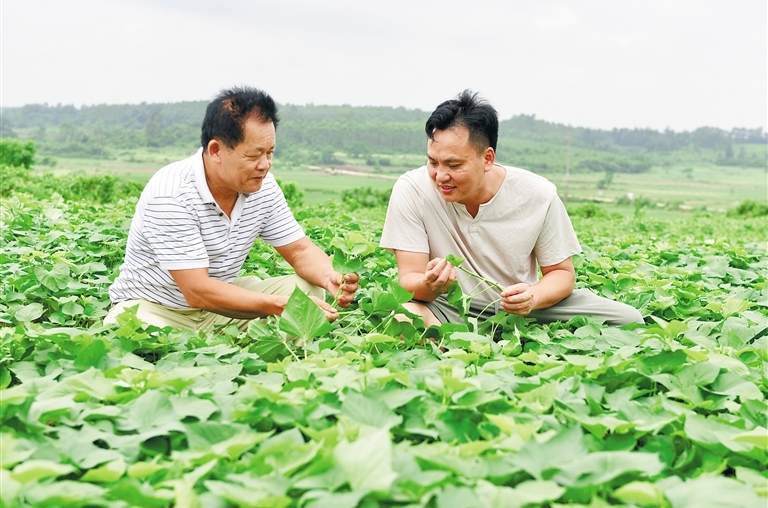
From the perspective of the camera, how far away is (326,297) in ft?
11.7

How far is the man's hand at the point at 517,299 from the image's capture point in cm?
305

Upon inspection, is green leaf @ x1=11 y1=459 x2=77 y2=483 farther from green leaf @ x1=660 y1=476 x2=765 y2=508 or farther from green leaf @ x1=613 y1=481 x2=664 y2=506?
green leaf @ x1=660 y1=476 x2=765 y2=508

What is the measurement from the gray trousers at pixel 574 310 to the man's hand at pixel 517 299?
31cm

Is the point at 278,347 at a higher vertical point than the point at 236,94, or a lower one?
lower

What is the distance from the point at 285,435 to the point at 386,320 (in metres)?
1.36

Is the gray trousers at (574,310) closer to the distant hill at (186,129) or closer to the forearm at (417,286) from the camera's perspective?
the forearm at (417,286)

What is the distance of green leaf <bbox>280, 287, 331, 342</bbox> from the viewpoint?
251cm

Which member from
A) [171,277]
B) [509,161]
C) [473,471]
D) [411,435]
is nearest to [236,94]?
[171,277]

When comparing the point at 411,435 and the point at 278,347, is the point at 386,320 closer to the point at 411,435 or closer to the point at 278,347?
the point at 278,347

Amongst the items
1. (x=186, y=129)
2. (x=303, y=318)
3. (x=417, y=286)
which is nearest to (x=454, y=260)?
(x=417, y=286)

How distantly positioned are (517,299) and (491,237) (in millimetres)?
461

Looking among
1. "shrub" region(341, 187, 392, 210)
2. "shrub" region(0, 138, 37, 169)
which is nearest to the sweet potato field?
"shrub" region(0, 138, 37, 169)

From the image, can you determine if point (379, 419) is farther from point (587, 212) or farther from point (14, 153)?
point (14, 153)

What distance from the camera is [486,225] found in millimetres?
3426
